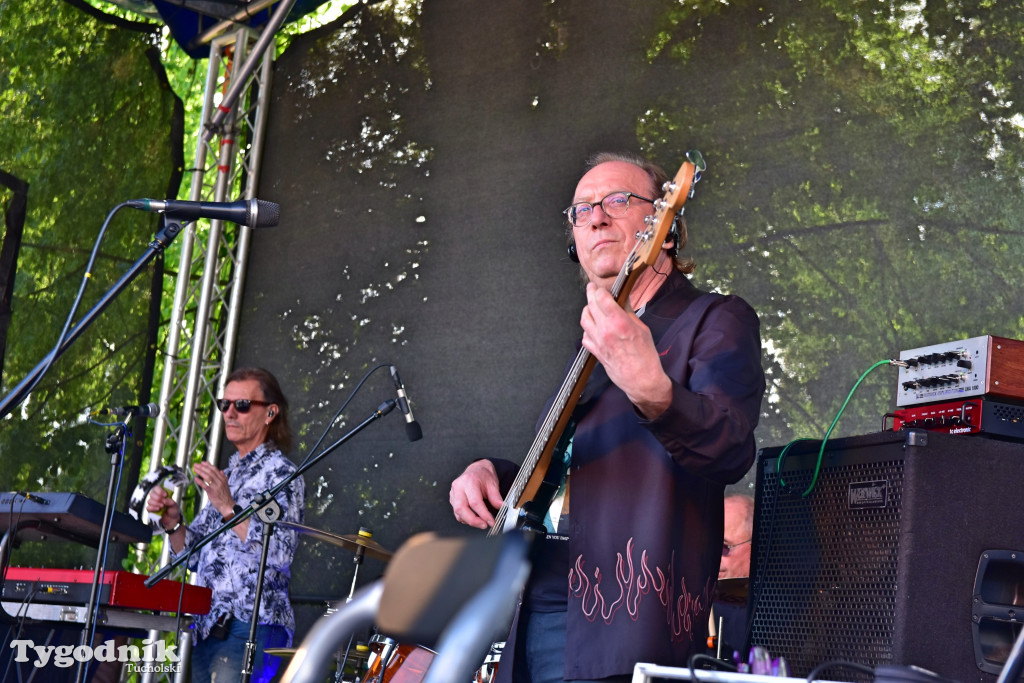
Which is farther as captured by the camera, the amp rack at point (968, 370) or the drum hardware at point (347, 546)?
the drum hardware at point (347, 546)

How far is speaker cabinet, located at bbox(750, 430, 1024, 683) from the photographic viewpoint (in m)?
1.89

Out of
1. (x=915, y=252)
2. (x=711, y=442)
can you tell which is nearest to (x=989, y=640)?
(x=711, y=442)

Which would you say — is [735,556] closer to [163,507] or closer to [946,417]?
[946,417]

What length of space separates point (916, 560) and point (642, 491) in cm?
52

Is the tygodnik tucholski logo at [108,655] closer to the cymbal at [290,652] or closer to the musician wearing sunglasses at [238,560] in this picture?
the musician wearing sunglasses at [238,560]

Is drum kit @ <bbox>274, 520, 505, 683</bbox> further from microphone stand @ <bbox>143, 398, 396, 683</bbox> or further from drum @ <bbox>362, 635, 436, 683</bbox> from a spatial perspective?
microphone stand @ <bbox>143, 398, 396, 683</bbox>

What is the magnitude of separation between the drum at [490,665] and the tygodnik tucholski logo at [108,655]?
151 cm

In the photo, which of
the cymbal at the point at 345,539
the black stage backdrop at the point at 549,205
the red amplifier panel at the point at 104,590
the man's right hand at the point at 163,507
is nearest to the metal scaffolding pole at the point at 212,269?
the black stage backdrop at the point at 549,205

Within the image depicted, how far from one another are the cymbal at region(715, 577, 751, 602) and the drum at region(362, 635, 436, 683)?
1140 mm

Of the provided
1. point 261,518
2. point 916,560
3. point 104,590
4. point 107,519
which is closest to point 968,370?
point 916,560

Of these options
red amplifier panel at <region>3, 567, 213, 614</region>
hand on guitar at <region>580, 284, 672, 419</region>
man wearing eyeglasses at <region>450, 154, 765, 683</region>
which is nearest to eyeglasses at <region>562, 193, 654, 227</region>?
man wearing eyeglasses at <region>450, 154, 765, 683</region>

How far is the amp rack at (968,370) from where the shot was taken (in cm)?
214

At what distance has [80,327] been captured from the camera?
249 centimetres

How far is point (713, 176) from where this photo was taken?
458 centimetres
